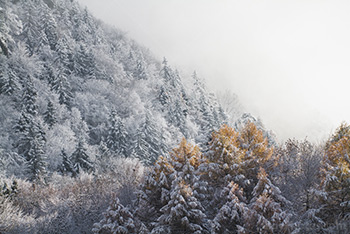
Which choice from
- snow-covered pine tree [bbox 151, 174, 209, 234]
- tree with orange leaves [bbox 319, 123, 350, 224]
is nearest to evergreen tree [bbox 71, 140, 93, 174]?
snow-covered pine tree [bbox 151, 174, 209, 234]

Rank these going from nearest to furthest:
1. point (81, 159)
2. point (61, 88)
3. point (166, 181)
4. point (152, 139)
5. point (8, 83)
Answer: point (166, 181) → point (81, 159) → point (8, 83) → point (152, 139) → point (61, 88)

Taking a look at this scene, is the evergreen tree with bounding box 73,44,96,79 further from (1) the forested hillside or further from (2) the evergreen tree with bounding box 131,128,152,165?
(2) the evergreen tree with bounding box 131,128,152,165

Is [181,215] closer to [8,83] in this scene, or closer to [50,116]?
[50,116]

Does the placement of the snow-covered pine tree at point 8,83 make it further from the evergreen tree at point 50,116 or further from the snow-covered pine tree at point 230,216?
the snow-covered pine tree at point 230,216

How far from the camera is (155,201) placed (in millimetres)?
20141

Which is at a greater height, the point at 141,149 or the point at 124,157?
the point at 141,149

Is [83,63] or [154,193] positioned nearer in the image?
[154,193]

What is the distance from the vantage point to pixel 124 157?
4978 cm

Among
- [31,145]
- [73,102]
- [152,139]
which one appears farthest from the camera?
[73,102]

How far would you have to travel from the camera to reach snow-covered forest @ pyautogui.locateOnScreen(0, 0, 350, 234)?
1677 centimetres

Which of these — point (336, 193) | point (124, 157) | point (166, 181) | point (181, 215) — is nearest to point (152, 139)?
point (124, 157)

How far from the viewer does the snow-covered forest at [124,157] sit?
16.8m

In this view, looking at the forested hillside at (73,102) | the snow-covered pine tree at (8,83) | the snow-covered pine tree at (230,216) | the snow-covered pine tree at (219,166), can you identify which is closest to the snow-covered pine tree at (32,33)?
the forested hillside at (73,102)

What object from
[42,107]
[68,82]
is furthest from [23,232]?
[68,82]
